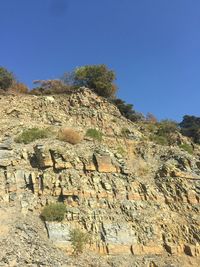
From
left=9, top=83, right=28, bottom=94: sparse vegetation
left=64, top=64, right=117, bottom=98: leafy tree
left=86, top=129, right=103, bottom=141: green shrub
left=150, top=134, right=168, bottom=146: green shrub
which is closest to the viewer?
left=86, top=129, right=103, bottom=141: green shrub

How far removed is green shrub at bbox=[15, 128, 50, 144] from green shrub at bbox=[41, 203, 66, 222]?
5.64 m

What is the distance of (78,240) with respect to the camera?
1549cm

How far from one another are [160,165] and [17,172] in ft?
30.6

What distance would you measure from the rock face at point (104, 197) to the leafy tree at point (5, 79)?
18.8ft

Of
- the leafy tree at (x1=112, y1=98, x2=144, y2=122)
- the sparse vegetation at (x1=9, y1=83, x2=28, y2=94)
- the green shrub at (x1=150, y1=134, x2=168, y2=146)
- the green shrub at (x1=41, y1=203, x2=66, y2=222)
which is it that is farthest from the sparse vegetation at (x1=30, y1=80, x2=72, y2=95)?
the green shrub at (x1=41, y1=203, x2=66, y2=222)

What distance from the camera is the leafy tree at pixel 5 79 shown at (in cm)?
2850

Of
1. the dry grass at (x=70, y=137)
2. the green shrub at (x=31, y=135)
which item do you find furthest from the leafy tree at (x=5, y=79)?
the dry grass at (x=70, y=137)

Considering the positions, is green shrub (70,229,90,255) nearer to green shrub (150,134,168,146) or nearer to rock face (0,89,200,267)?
rock face (0,89,200,267)

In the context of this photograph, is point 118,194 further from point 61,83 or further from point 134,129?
point 61,83

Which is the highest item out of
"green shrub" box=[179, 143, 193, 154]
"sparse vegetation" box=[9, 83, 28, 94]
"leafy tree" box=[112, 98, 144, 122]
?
"sparse vegetation" box=[9, 83, 28, 94]

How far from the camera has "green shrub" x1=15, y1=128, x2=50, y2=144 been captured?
20922 millimetres

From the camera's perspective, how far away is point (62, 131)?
865 inches

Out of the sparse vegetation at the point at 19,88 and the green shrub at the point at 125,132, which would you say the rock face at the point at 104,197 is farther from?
the sparse vegetation at the point at 19,88

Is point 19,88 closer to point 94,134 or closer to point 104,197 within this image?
point 94,134
